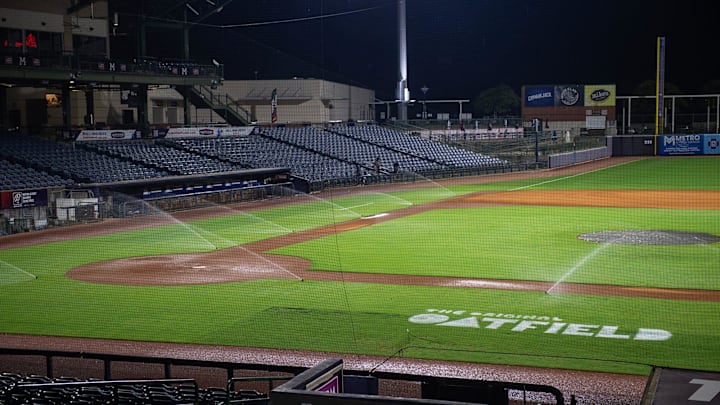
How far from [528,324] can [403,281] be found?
4041 mm

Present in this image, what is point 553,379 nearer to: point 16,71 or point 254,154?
point 16,71

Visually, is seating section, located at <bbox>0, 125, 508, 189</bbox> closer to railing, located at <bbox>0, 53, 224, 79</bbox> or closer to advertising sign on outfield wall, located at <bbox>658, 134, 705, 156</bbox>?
railing, located at <bbox>0, 53, 224, 79</bbox>

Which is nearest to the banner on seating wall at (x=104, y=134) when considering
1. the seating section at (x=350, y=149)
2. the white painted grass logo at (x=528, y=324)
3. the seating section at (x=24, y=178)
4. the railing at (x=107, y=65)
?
the railing at (x=107, y=65)

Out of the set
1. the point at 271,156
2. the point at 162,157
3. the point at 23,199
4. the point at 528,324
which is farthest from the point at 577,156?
the point at 528,324

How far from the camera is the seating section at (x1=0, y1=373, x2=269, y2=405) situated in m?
6.50

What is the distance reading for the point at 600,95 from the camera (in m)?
60.8

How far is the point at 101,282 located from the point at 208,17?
27.5 m

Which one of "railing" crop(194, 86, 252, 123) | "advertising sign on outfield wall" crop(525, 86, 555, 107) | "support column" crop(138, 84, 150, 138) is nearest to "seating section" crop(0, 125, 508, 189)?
"support column" crop(138, 84, 150, 138)

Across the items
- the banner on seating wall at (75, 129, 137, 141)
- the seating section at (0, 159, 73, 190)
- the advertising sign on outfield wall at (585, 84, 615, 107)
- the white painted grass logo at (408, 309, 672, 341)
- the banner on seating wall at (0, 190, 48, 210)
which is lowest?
the white painted grass logo at (408, 309, 672, 341)

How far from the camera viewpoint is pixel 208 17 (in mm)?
41656

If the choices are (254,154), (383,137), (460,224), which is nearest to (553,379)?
(460,224)

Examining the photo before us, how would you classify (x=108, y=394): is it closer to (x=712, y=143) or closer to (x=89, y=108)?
(x=89, y=108)

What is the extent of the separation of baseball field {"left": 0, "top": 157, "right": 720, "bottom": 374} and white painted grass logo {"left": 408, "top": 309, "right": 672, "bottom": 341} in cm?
4

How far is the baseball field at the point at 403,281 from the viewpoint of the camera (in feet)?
38.4
